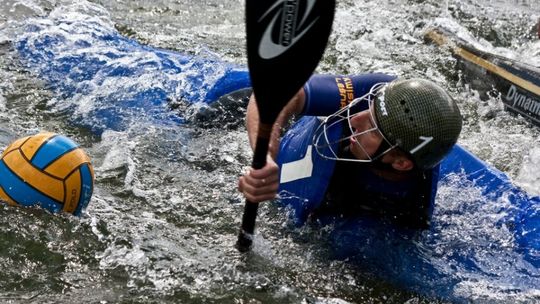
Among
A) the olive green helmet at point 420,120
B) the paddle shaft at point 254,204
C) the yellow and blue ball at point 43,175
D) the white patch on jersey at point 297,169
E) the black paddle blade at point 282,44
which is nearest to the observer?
the black paddle blade at point 282,44

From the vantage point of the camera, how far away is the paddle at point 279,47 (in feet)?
8.18

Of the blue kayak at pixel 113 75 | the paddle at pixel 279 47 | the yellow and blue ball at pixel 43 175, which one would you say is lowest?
the blue kayak at pixel 113 75

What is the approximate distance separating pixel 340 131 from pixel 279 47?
0.95 m

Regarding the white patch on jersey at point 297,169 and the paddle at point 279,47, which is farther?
the white patch on jersey at point 297,169

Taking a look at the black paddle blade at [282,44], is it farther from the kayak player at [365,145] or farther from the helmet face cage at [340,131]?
the helmet face cage at [340,131]

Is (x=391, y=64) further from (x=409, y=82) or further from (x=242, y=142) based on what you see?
(x=409, y=82)

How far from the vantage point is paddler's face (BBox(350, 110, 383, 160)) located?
10.6ft

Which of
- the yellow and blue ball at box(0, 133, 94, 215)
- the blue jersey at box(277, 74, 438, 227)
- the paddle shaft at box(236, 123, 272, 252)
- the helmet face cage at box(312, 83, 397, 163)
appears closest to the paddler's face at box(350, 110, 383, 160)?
the helmet face cage at box(312, 83, 397, 163)

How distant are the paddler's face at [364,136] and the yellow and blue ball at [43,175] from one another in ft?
4.57

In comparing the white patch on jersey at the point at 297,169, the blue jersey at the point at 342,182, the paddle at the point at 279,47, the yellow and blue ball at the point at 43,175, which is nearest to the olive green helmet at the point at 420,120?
the blue jersey at the point at 342,182

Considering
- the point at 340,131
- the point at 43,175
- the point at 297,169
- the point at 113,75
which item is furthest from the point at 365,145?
the point at 113,75

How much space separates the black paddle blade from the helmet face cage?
0.73 metres

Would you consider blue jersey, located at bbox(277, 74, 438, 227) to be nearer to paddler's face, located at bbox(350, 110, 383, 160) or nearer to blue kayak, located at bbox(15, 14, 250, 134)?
paddler's face, located at bbox(350, 110, 383, 160)

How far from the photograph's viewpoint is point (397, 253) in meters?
3.69
